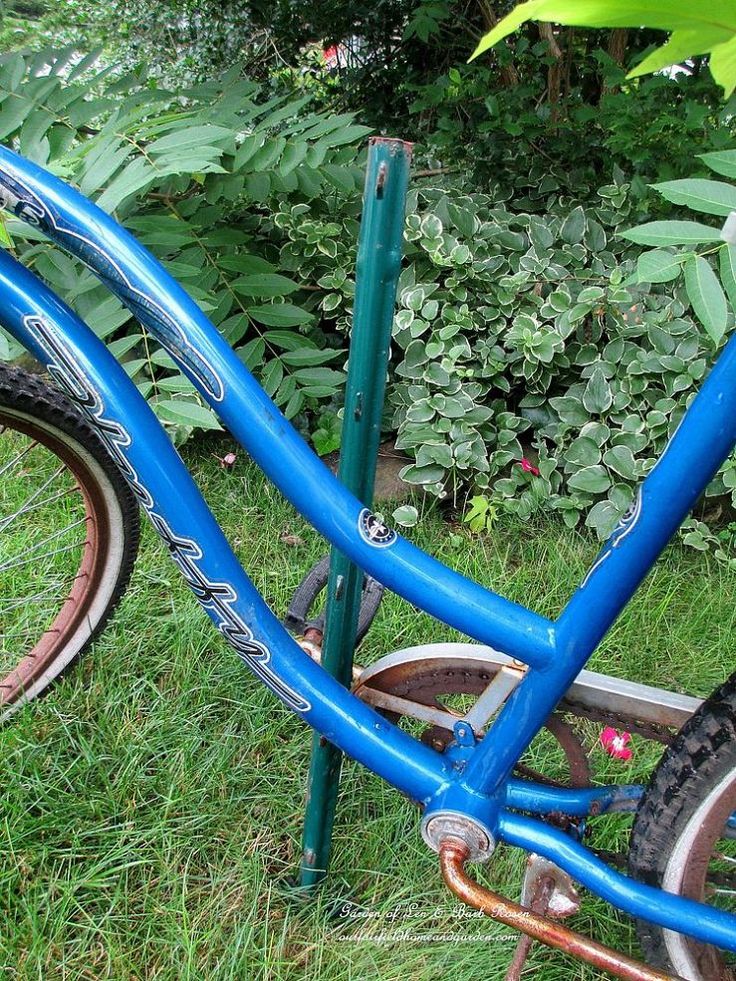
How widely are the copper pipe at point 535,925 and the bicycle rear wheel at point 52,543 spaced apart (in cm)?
85

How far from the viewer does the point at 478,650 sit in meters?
1.08

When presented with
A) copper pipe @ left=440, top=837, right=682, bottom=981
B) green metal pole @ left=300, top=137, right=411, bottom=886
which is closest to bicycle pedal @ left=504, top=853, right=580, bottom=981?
copper pipe @ left=440, top=837, right=682, bottom=981

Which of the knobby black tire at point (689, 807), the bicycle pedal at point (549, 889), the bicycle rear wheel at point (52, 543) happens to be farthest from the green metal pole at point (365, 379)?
the bicycle rear wheel at point (52, 543)

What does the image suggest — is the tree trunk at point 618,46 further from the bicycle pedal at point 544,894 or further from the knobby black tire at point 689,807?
the bicycle pedal at point 544,894

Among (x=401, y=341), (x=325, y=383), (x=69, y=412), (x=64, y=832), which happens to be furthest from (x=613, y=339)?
(x=64, y=832)

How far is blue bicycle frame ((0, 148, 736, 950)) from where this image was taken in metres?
0.82

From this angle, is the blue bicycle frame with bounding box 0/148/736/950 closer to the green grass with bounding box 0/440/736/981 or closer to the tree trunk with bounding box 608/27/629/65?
the green grass with bounding box 0/440/736/981

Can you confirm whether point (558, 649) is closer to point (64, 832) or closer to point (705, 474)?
point (705, 474)

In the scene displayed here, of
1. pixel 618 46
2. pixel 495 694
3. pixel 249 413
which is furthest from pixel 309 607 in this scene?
pixel 618 46

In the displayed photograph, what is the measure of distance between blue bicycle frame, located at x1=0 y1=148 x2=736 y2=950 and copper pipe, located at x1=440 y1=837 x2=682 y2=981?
0.20 ft

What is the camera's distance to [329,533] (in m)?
0.88

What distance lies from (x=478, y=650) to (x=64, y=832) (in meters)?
0.87

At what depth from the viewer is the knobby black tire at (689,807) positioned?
0.92 metres

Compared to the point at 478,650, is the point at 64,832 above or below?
below
